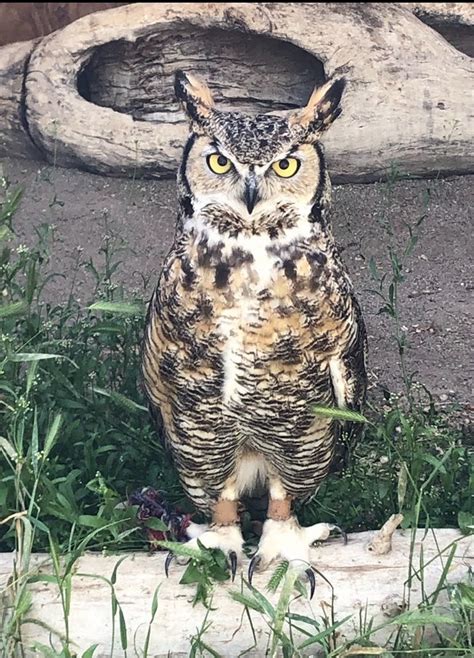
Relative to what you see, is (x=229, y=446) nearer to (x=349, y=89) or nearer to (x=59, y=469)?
(x=59, y=469)

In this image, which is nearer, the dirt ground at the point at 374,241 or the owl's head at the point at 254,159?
the owl's head at the point at 254,159

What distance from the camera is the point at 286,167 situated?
1.76 m

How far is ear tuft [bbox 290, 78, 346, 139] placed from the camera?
5.84ft

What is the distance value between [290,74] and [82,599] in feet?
9.62

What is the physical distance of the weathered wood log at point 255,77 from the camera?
4008mm

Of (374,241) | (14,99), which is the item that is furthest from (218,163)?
(14,99)

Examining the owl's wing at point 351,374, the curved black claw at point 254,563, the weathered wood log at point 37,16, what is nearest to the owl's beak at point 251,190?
the owl's wing at point 351,374

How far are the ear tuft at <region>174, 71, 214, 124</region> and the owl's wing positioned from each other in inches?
20.1

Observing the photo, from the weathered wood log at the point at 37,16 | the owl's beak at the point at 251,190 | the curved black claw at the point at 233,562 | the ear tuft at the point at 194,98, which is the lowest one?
the curved black claw at the point at 233,562

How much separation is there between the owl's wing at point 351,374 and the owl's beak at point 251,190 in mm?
392

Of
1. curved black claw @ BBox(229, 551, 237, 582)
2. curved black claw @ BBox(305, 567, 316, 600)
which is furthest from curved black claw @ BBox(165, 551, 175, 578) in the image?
curved black claw @ BBox(305, 567, 316, 600)

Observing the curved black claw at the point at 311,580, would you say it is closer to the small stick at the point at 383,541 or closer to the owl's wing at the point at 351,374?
the small stick at the point at 383,541

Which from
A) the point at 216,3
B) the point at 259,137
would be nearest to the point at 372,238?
the point at 216,3

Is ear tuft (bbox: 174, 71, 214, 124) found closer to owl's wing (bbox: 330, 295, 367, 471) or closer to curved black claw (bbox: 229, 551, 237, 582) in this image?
owl's wing (bbox: 330, 295, 367, 471)
